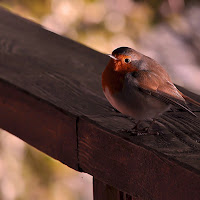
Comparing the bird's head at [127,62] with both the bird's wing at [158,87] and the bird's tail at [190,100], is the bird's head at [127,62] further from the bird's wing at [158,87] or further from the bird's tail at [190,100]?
the bird's tail at [190,100]

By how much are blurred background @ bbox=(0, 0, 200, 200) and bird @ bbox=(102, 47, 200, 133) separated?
5.49 feet

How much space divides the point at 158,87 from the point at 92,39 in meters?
2.18

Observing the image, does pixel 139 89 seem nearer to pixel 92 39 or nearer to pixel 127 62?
pixel 127 62

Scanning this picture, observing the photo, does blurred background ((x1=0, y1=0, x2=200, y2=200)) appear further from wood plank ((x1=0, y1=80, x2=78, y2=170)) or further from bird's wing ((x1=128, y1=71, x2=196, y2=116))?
bird's wing ((x1=128, y1=71, x2=196, y2=116))

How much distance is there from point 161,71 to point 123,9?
8.73ft

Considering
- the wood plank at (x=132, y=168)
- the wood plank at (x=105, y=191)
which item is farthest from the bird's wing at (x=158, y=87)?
the wood plank at (x=105, y=191)

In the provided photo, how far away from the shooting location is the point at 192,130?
1208mm

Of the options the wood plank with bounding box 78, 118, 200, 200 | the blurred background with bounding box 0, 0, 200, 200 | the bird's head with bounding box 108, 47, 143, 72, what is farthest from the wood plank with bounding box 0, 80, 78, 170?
the blurred background with bounding box 0, 0, 200, 200

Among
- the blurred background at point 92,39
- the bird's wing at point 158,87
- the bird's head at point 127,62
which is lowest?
the bird's wing at point 158,87

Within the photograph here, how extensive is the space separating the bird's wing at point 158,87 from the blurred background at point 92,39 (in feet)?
5.63

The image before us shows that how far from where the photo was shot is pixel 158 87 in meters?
1.25

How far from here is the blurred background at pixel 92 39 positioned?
2.93 meters

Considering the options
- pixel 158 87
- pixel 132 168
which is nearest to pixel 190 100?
pixel 158 87

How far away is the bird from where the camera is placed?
1.23 metres
